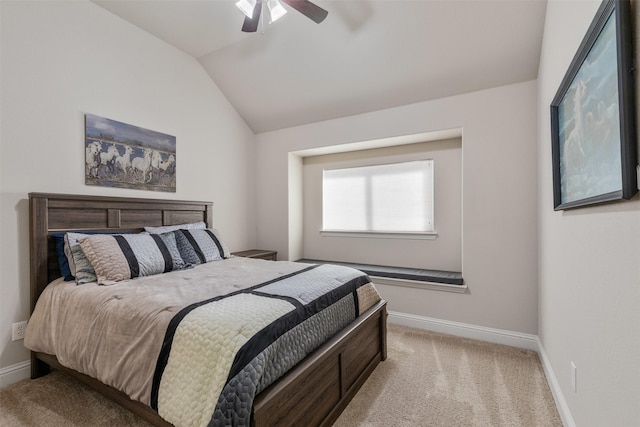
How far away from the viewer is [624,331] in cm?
94

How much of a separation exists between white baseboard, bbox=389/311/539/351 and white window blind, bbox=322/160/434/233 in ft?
3.30

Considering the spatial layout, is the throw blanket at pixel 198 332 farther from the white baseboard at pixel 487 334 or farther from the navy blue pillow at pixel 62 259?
the white baseboard at pixel 487 334

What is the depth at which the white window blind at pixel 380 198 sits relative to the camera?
349 centimetres

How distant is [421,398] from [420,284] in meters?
1.32

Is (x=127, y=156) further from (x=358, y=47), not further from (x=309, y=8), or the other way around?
(x=358, y=47)

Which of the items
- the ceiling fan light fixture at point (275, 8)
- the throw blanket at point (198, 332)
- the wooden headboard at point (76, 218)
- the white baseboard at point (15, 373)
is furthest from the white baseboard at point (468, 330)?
the white baseboard at point (15, 373)

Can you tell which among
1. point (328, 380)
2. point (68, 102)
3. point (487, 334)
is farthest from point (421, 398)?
point (68, 102)

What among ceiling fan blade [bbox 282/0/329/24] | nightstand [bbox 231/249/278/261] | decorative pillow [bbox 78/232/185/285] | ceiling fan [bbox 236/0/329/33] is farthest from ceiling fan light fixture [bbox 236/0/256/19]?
nightstand [bbox 231/249/278/261]

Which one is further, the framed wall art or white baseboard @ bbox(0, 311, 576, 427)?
the framed wall art

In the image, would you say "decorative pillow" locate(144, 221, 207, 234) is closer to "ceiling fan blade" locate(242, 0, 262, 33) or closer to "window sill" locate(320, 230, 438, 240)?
"window sill" locate(320, 230, 438, 240)

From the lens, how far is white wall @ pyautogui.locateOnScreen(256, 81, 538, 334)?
261cm

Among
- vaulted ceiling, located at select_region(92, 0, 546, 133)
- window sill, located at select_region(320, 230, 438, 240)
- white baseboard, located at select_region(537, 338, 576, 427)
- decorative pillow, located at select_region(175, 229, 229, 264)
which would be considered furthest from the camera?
window sill, located at select_region(320, 230, 438, 240)

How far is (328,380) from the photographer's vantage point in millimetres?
1652

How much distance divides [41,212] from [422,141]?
359cm
